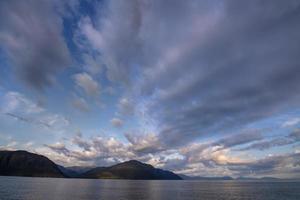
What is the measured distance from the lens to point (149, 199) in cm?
11275

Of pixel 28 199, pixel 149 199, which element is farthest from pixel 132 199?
pixel 28 199

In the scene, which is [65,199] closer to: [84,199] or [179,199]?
[84,199]

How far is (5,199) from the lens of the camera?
89.7 m

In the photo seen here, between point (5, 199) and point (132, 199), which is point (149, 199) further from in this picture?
point (5, 199)

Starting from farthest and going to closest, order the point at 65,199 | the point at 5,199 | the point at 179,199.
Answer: the point at 179,199 < the point at 65,199 < the point at 5,199

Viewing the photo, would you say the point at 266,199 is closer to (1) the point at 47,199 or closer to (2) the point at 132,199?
(2) the point at 132,199

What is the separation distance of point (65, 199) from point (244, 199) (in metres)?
85.3

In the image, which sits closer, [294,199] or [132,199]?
[132,199]

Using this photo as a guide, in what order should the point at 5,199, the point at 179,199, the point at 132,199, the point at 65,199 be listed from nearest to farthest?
the point at 5,199
the point at 65,199
the point at 132,199
the point at 179,199

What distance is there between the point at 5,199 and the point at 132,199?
50988mm

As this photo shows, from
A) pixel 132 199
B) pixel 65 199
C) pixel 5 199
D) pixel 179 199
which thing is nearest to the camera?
pixel 5 199

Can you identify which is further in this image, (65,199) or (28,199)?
(65,199)

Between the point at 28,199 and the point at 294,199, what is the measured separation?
124m

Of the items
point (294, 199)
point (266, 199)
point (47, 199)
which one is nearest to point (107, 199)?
point (47, 199)
